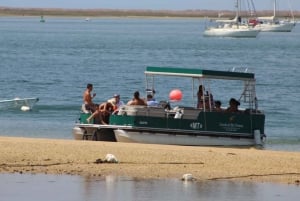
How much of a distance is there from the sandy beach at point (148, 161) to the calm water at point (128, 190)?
61 cm

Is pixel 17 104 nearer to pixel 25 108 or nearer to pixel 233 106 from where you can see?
pixel 25 108

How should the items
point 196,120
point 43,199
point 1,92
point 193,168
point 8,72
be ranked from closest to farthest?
point 43,199, point 193,168, point 196,120, point 1,92, point 8,72

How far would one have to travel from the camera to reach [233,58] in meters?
79.7

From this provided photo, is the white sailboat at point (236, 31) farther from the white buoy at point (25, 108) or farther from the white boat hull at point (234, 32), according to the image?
the white buoy at point (25, 108)

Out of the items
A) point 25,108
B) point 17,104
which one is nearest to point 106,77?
point 17,104

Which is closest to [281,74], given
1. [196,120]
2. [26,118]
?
[26,118]

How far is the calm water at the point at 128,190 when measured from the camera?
1628 centimetres

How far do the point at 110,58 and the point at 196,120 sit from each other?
51284mm

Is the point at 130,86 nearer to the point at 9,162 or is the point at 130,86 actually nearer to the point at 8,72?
the point at 8,72

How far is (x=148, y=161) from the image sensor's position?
20.4 m

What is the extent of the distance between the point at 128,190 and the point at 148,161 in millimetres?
3505

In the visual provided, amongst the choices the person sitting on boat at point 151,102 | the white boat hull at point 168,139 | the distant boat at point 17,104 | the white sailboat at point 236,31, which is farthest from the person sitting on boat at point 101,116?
the white sailboat at point 236,31

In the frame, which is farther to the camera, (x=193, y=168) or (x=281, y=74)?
(x=281, y=74)

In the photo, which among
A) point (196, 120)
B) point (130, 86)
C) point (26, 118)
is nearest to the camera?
point (196, 120)
